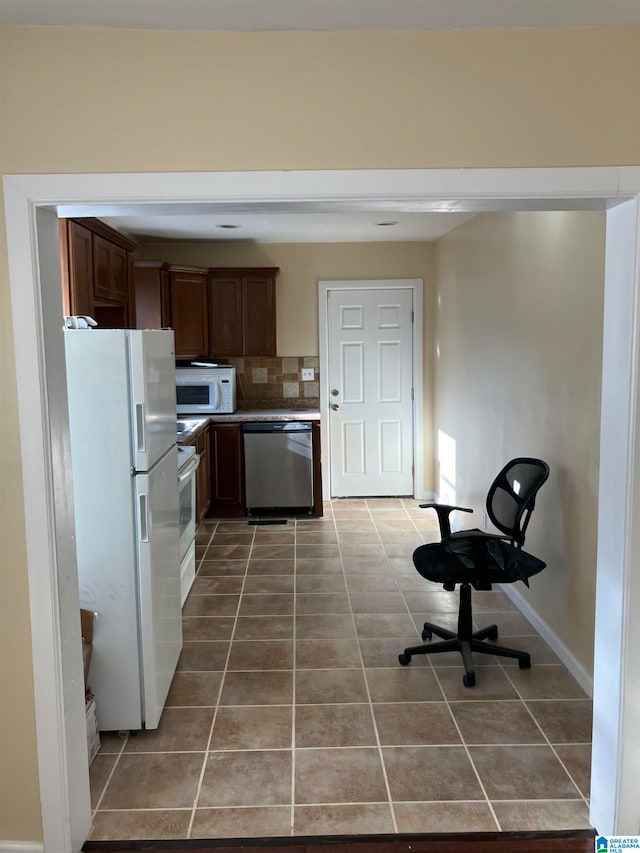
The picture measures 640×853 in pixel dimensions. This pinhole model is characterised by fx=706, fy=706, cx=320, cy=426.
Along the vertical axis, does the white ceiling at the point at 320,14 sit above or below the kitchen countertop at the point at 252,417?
above

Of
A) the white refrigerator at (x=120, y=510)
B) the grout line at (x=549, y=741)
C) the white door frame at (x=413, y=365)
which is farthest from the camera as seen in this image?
the white door frame at (x=413, y=365)

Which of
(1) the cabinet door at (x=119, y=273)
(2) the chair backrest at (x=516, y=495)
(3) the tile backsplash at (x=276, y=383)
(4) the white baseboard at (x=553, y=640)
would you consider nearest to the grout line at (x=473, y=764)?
(4) the white baseboard at (x=553, y=640)

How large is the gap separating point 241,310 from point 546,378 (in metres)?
3.28

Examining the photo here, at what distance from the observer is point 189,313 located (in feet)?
19.6

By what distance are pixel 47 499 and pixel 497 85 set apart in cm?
165

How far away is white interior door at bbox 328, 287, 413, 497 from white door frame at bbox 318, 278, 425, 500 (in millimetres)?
35

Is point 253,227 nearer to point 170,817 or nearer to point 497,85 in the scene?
point 497,85

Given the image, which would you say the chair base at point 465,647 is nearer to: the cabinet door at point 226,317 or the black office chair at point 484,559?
the black office chair at point 484,559

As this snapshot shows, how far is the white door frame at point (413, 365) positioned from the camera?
639 centimetres

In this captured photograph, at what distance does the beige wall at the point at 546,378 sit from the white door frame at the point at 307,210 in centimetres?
93

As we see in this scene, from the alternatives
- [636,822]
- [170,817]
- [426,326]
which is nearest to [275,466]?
[426,326]

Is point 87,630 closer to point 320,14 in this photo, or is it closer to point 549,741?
point 549,741

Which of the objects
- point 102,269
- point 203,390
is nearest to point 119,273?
point 102,269

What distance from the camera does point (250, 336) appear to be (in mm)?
6180
